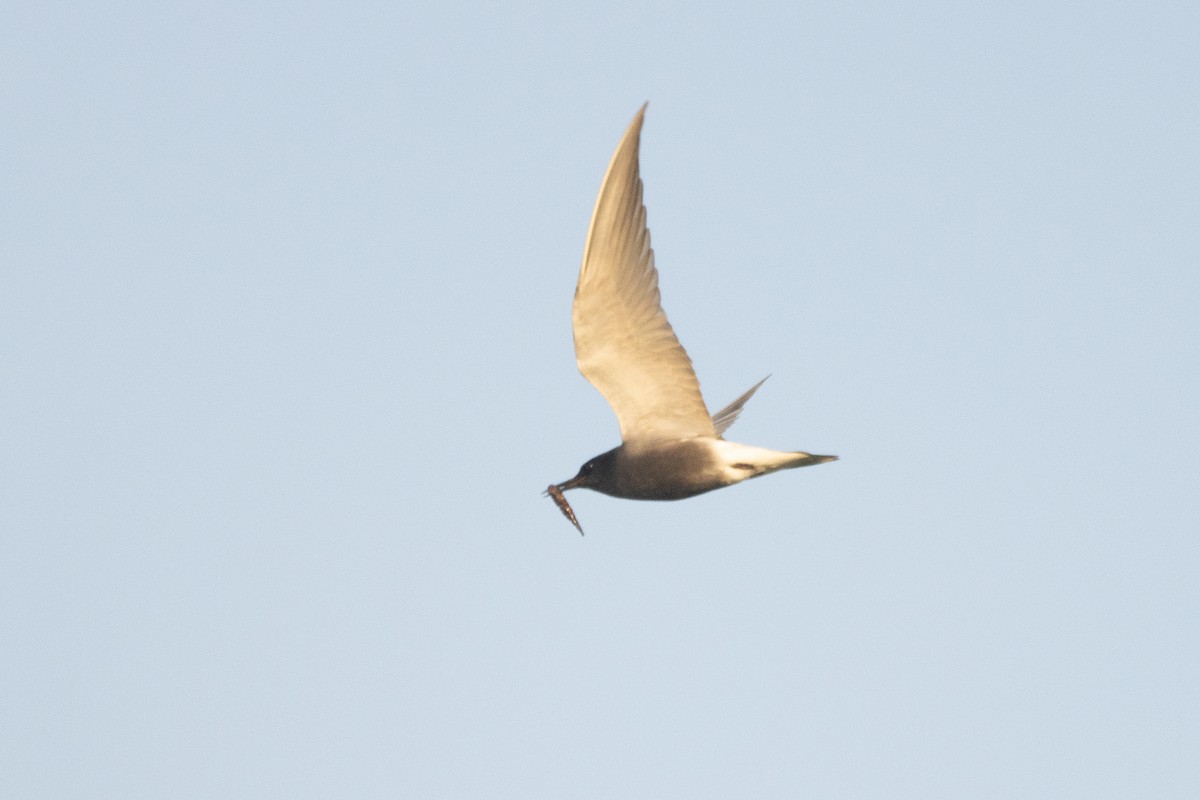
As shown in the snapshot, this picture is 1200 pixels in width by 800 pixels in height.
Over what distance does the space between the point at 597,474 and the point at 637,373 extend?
1.06 metres

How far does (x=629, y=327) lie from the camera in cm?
1523

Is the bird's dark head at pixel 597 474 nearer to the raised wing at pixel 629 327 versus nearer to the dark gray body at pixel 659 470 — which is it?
the dark gray body at pixel 659 470

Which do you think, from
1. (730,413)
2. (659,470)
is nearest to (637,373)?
(659,470)

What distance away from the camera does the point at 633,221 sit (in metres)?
14.8

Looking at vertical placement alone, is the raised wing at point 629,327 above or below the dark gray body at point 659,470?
above

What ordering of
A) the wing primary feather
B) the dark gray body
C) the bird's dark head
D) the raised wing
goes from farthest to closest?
the wing primary feather < the bird's dark head < the dark gray body < the raised wing

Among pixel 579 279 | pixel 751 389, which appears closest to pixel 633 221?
pixel 579 279

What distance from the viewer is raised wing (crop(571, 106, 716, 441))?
14.7 m

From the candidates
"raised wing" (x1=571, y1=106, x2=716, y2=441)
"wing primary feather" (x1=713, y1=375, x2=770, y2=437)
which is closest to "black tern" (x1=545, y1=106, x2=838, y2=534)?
"raised wing" (x1=571, y1=106, x2=716, y2=441)

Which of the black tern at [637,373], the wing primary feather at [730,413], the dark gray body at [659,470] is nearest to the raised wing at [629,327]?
the black tern at [637,373]

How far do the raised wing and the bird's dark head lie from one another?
269mm

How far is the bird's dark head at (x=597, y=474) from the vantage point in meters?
15.7

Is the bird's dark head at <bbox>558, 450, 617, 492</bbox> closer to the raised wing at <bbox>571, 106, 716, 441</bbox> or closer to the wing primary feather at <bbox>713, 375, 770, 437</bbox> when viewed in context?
the raised wing at <bbox>571, 106, 716, 441</bbox>

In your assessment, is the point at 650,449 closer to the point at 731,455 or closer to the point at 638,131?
the point at 731,455
